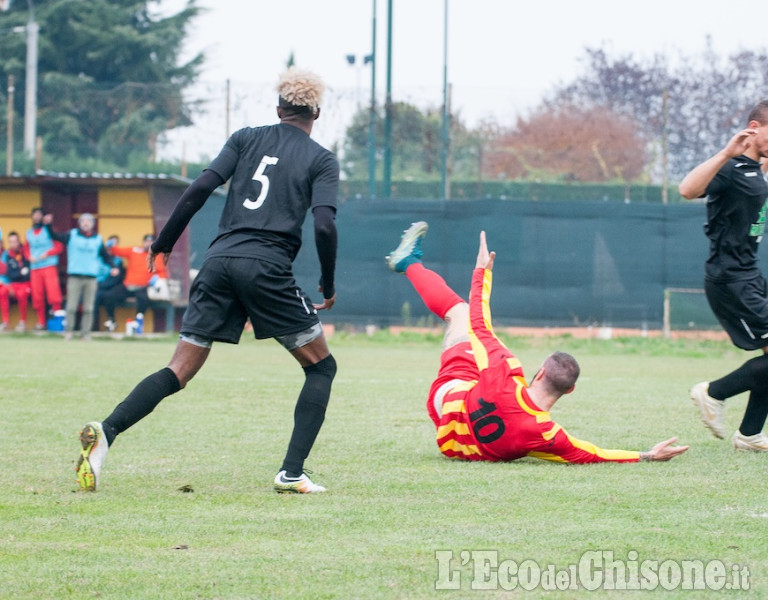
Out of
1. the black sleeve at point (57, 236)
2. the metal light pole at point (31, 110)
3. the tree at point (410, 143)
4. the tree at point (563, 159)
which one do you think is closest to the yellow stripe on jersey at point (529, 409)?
the black sleeve at point (57, 236)

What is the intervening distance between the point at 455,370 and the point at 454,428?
0.38m

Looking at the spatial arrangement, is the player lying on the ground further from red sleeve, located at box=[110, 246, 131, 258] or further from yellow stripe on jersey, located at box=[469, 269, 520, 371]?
red sleeve, located at box=[110, 246, 131, 258]

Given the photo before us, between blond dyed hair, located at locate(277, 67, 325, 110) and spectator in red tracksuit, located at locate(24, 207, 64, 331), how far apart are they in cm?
1451

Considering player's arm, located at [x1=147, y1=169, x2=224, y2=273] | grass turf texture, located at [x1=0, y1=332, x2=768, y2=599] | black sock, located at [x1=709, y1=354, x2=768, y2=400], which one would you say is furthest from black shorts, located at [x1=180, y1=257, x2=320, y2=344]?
black sock, located at [x1=709, y1=354, x2=768, y2=400]

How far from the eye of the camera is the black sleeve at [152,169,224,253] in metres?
5.20

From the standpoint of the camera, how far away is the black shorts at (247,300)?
5.17 metres

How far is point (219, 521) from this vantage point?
4504mm

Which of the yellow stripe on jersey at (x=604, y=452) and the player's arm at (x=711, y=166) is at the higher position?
the player's arm at (x=711, y=166)

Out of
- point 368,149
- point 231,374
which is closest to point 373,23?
point 368,149

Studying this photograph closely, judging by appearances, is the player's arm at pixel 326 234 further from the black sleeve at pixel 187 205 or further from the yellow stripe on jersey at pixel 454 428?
the yellow stripe on jersey at pixel 454 428

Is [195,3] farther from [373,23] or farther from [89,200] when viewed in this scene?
[89,200]

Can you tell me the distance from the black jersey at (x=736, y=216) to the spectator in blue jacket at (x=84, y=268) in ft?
42.9

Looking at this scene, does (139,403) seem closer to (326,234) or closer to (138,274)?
(326,234)

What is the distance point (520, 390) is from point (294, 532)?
77.0 inches
